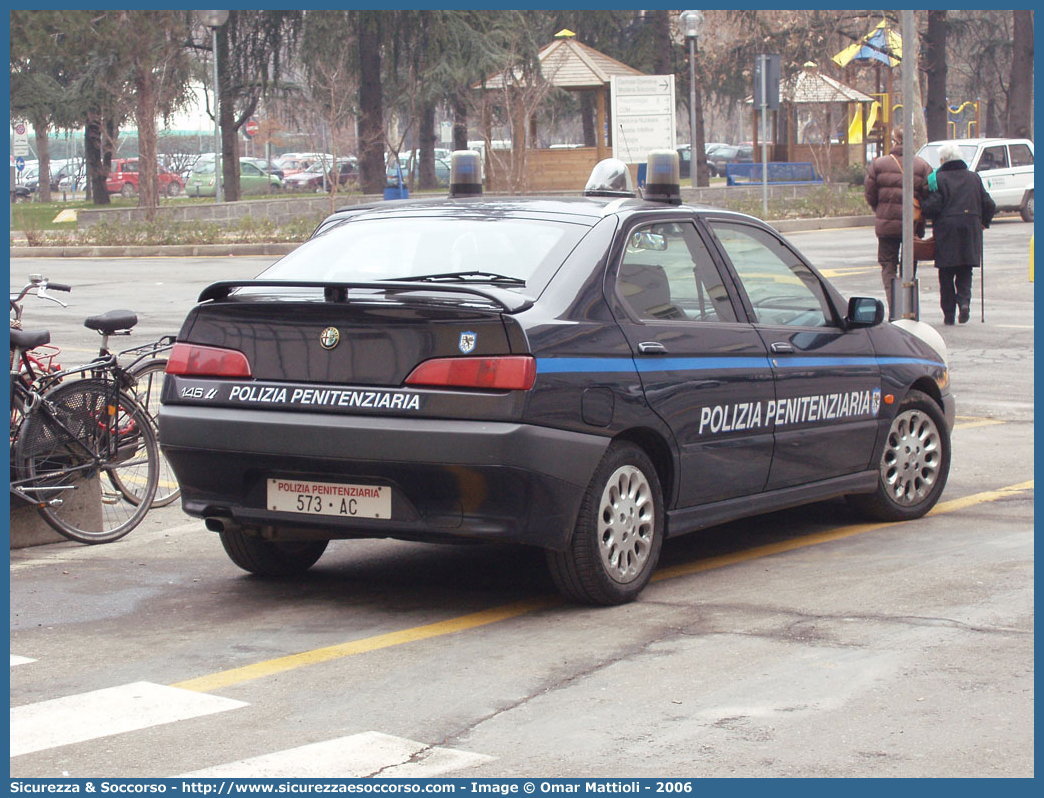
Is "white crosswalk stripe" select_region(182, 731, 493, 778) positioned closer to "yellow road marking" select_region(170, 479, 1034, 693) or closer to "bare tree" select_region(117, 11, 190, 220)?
"yellow road marking" select_region(170, 479, 1034, 693)

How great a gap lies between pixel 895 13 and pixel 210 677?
47302mm

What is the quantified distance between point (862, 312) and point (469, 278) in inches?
88.2

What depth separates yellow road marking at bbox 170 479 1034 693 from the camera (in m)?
5.05

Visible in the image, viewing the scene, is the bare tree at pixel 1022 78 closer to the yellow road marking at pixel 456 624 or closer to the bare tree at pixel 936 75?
the bare tree at pixel 936 75

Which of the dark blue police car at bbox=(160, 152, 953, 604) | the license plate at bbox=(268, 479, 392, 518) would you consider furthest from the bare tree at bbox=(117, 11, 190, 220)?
the license plate at bbox=(268, 479, 392, 518)

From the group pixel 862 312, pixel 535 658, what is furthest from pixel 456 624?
pixel 862 312

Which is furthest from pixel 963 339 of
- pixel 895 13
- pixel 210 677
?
pixel 895 13

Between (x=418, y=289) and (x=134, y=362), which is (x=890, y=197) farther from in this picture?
(x=418, y=289)

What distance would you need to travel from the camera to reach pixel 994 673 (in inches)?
→ 196

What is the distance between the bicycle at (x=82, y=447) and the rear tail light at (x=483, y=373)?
2.31 metres

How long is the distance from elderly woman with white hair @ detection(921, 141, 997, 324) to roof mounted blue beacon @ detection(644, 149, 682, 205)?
10.2 meters

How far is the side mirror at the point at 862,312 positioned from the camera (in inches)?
286

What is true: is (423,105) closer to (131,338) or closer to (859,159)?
(859,159)

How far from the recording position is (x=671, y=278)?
6422mm
